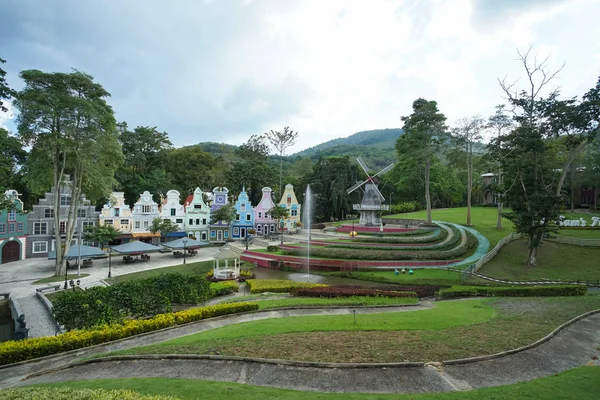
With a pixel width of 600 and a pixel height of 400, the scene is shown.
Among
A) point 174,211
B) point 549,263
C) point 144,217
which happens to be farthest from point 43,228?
point 549,263

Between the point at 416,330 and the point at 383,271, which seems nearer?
the point at 416,330

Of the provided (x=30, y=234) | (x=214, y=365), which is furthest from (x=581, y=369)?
(x=30, y=234)

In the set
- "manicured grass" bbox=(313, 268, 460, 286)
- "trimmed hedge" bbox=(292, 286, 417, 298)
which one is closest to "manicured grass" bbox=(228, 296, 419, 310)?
"trimmed hedge" bbox=(292, 286, 417, 298)

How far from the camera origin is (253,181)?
53281 mm

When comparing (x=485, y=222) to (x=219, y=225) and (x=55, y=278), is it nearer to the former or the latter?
(x=219, y=225)

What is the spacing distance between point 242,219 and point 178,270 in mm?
18874

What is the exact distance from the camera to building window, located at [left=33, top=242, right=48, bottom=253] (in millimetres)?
32625

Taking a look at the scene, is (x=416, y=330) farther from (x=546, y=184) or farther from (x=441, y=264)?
(x=546, y=184)

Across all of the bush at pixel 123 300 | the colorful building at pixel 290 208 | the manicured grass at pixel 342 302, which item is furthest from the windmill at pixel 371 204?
the bush at pixel 123 300

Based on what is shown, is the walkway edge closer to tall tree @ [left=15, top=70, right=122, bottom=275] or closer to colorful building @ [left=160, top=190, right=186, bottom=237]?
tall tree @ [left=15, top=70, right=122, bottom=275]

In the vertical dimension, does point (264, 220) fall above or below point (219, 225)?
above

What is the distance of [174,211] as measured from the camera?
42125mm

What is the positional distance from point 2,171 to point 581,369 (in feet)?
80.1

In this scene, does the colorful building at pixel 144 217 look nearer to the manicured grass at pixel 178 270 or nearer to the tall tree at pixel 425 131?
the manicured grass at pixel 178 270
